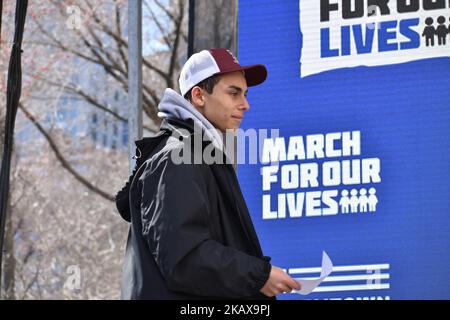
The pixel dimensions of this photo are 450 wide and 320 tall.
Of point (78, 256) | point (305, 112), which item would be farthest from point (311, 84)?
point (78, 256)

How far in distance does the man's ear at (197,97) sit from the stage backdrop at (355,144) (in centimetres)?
208

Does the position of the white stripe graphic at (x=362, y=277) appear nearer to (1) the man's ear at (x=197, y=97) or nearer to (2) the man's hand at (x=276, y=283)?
(1) the man's ear at (x=197, y=97)

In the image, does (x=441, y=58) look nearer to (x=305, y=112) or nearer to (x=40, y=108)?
(x=305, y=112)

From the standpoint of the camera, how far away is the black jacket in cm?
371

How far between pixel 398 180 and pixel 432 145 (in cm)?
26

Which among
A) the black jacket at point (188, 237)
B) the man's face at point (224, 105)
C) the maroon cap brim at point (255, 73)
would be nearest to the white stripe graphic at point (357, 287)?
the maroon cap brim at point (255, 73)

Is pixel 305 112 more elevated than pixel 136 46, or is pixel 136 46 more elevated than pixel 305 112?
pixel 136 46

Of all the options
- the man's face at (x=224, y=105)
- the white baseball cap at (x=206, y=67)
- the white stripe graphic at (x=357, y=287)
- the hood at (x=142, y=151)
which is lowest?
the white stripe graphic at (x=357, y=287)

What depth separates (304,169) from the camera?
6.22 m

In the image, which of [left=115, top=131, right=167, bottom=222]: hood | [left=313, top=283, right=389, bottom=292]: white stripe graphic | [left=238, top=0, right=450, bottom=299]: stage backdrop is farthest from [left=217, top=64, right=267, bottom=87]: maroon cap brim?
[left=313, top=283, right=389, bottom=292]: white stripe graphic

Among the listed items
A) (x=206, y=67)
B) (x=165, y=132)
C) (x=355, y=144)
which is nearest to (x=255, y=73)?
(x=206, y=67)

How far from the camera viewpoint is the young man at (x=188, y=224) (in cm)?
371

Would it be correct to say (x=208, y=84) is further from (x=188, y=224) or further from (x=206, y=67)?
(x=188, y=224)

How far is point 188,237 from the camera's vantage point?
3703mm
